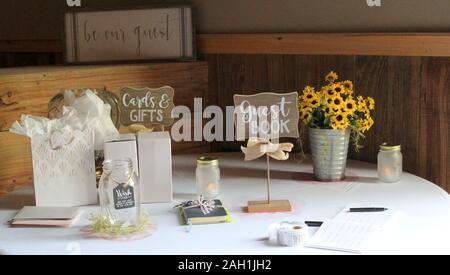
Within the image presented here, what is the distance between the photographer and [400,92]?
2.05 meters

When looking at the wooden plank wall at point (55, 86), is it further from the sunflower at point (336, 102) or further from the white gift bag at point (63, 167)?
the sunflower at point (336, 102)

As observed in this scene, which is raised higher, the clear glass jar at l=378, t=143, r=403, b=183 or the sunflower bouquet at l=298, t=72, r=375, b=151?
the sunflower bouquet at l=298, t=72, r=375, b=151

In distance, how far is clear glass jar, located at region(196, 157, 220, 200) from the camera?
179 centimetres

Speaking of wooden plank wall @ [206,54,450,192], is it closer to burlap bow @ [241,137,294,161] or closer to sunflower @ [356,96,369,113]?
sunflower @ [356,96,369,113]

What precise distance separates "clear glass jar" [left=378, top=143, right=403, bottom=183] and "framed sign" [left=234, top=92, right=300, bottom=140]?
268 mm

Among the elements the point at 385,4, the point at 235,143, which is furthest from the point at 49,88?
the point at 385,4

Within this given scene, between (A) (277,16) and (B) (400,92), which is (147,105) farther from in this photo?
(B) (400,92)

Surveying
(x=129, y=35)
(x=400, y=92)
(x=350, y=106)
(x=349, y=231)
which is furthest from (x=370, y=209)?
(x=129, y=35)

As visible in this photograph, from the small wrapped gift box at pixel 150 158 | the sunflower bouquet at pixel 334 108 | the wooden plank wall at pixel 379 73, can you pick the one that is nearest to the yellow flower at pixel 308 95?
the sunflower bouquet at pixel 334 108

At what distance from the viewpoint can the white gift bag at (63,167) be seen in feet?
5.57

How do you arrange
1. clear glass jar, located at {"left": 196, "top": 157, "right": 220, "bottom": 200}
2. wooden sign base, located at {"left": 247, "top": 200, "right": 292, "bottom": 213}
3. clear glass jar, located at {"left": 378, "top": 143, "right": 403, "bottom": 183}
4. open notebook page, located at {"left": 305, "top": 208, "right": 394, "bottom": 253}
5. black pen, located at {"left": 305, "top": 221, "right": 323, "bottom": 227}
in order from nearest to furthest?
open notebook page, located at {"left": 305, "top": 208, "right": 394, "bottom": 253} → black pen, located at {"left": 305, "top": 221, "right": 323, "bottom": 227} → wooden sign base, located at {"left": 247, "top": 200, "right": 292, "bottom": 213} → clear glass jar, located at {"left": 196, "top": 157, "right": 220, "bottom": 200} → clear glass jar, located at {"left": 378, "top": 143, "right": 403, "bottom": 183}

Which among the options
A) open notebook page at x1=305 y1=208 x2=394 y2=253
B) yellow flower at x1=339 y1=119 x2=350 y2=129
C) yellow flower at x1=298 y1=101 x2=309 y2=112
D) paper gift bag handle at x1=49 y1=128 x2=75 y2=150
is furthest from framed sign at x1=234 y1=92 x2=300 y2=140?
paper gift bag handle at x1=49 y1=128 x2=75 y2=150

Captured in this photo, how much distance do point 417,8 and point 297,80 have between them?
1.62 feet
